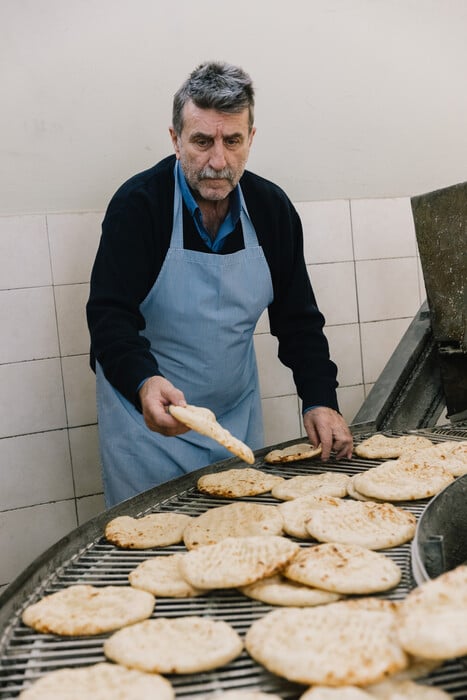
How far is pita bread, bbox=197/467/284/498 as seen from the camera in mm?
1748

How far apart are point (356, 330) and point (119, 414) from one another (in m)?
1.45

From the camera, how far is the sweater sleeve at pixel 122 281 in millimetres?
2035

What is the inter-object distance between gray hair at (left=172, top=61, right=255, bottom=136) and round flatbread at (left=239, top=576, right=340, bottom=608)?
4.56ft

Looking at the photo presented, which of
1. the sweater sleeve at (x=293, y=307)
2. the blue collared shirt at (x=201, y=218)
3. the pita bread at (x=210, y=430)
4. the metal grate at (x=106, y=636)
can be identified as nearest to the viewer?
the metal grate at (x=106, y=636)

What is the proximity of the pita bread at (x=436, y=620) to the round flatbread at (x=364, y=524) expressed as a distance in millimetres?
323

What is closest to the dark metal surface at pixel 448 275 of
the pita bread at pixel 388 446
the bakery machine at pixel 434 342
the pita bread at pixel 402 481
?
the bakery machine at pixel 434 342

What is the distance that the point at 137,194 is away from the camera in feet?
7.37

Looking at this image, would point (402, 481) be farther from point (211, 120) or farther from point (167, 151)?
point (167, 151)

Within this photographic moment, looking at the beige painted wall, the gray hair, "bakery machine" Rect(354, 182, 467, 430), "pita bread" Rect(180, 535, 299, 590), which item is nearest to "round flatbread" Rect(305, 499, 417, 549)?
"pita bread" Rect(180, 535, 299, 590)

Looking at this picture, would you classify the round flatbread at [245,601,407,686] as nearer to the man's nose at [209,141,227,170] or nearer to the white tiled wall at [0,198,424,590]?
the man's nose at [209,141,227,170]

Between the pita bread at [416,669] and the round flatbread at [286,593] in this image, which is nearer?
the pita bread at [416,669]

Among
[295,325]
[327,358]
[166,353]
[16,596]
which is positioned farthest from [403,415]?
[16,596]

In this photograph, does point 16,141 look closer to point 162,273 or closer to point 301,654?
point 162,273

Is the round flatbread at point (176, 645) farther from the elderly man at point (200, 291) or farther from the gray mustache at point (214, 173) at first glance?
the gray mustache at point (214, 173)
